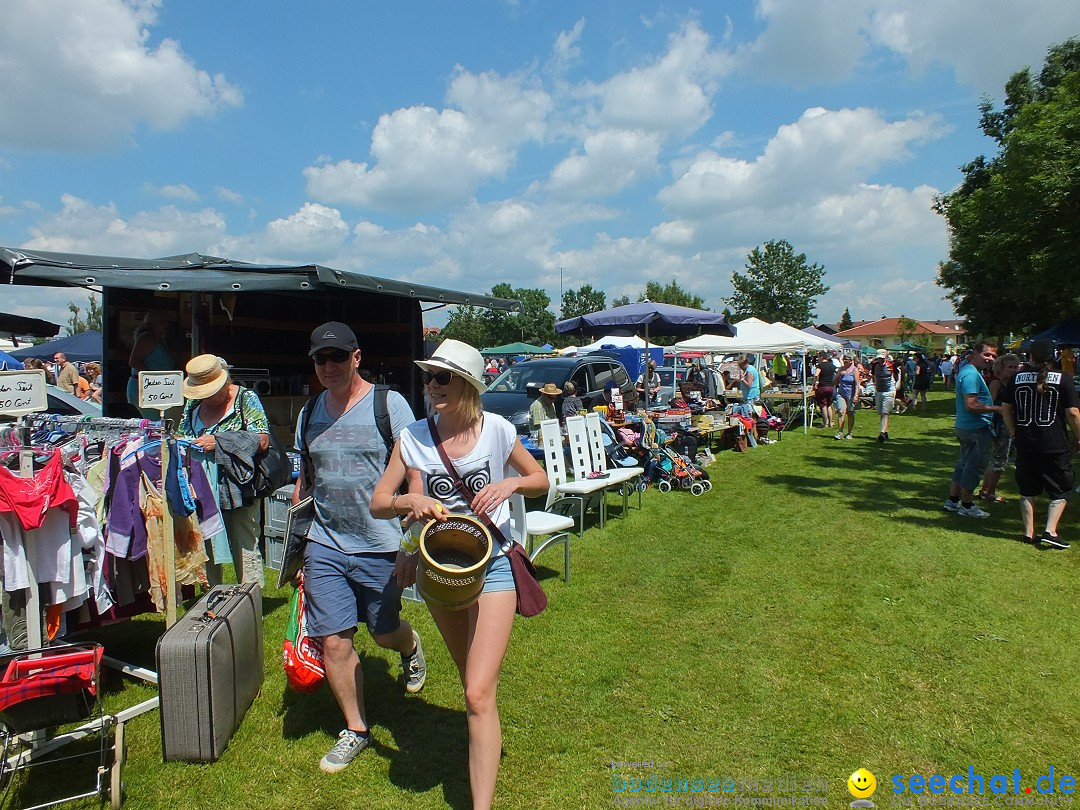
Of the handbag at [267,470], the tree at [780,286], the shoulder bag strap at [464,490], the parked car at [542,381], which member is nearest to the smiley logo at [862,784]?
the shoulder bag strap at [464,490]

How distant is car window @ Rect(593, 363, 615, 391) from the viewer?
11867 mm

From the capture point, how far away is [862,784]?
9.46 ft

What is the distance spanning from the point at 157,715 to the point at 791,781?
9.94 feet

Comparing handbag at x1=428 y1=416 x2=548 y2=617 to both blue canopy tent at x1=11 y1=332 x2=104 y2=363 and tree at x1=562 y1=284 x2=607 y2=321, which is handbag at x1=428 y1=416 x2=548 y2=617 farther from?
tree at x1=562 y1=284 x2=607 y2=321

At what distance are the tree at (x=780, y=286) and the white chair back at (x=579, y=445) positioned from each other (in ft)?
223

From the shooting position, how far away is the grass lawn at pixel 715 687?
296 cm

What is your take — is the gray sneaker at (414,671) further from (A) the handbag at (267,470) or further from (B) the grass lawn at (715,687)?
(A) the handbag at (267,470)

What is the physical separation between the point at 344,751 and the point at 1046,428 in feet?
21.3

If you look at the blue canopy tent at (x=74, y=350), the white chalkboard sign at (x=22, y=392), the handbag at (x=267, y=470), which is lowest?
the handbag at (x=267, y=470)

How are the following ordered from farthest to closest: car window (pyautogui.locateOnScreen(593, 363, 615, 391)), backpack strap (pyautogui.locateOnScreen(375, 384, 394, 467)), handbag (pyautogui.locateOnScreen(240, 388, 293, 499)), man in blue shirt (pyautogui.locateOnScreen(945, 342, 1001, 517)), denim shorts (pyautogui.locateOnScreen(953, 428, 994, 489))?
car window (pyautogui.locateOnScreen(593, 363, 615, 391)), denim shorts (pyautogui.locateOnScreen(953, 428, 994, 489)), man in blue shirt (pyautogui.locateOnScreen(945, 342, 1001, 517)), handbag (pyautogui.locateOnScreen(240, 388, 293, 499)), backpack strap (pyautogui.locateOnScreen(375, 384, 394, 467))

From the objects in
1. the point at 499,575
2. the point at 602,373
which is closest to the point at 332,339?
the point at 499,575

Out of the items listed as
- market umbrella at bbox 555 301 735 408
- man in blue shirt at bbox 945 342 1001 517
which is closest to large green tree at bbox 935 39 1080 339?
market umbrella at bbox 555 301 735 408

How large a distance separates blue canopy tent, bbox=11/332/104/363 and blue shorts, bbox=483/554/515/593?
19696 mm

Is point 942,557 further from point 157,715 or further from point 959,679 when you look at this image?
point 157,715
